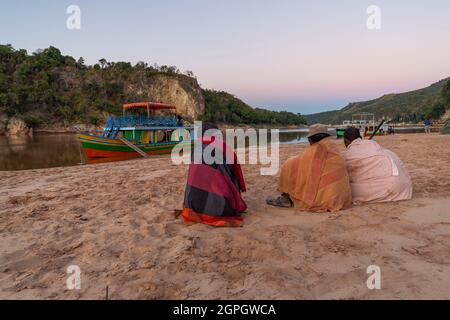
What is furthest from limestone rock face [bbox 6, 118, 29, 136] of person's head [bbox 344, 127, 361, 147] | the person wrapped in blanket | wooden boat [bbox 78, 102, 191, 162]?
person's head [bbox 344, 127, 361, 147]

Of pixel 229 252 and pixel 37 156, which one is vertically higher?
pixel 37 156

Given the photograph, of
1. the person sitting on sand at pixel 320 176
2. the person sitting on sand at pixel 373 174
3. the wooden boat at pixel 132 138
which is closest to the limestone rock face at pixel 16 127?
the wooden boat at pixel 132 138

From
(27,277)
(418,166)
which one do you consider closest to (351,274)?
(27,277)

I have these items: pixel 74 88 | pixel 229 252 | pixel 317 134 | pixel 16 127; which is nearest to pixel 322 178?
pixel 317 134

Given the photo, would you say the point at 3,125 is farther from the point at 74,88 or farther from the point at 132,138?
the point at 132,138

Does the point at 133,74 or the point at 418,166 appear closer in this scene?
the point at 418,166

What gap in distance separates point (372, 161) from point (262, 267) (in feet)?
8.23

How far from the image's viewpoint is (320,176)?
12.4 ft

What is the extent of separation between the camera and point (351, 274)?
2.24 m

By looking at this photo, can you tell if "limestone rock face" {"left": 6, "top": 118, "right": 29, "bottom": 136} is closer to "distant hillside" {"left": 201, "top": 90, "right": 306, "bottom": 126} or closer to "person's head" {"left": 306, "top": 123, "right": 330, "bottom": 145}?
"distant hillside" {"left": 201, "top": 90, "right": 306, "bottom": 126}

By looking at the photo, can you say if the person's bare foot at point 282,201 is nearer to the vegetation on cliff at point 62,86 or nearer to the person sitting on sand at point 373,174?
the person sitting on sand at point 373,174

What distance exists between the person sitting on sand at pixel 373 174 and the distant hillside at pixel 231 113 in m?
79.8

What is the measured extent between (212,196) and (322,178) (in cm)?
142
